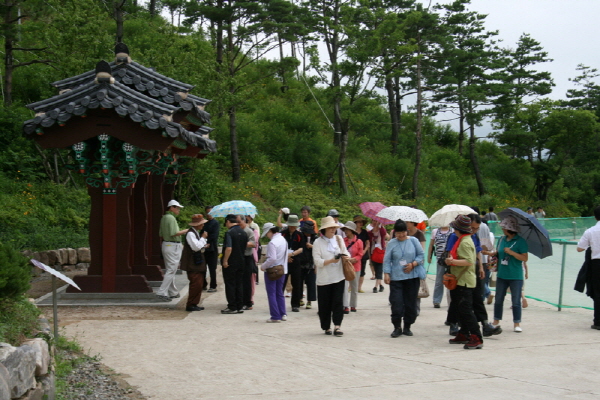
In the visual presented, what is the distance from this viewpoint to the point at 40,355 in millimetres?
5457

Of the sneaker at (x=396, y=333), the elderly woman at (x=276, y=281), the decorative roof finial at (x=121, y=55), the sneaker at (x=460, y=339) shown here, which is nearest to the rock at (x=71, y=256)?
the decorative roof finial at (x=121, y=55)

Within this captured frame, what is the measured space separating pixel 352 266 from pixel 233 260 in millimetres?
2602

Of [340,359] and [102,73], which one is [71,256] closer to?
[102,73]

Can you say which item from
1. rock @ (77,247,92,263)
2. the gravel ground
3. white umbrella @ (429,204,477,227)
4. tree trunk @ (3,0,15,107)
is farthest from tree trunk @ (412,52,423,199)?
the gravel ground

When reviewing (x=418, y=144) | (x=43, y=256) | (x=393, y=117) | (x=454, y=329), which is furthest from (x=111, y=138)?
(x=393, y=117)

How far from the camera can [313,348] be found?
28.9 feet

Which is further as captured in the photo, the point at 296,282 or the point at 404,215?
the point at 296,282

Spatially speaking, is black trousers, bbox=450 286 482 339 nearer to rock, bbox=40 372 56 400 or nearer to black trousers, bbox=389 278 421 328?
black trousers, bbox=389 278 421 328

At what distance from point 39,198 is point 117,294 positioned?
9062 millimetres

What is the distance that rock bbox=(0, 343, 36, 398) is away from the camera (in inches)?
185

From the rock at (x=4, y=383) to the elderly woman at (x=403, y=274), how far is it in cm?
620

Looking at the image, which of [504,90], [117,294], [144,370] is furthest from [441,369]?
[504,90]

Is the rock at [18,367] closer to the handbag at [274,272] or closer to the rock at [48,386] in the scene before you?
the rock at [48,386]

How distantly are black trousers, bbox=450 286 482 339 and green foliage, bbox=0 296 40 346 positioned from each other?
5.52m
